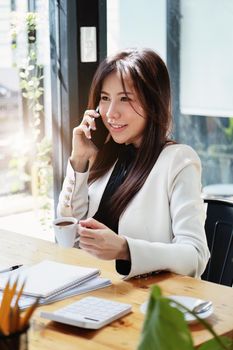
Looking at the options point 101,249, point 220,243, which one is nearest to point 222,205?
point 220,243

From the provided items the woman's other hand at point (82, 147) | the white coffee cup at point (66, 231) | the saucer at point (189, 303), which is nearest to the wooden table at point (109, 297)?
the saucer at point (189, 303)

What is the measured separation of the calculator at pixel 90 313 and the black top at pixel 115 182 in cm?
68

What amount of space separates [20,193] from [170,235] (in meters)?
1.48

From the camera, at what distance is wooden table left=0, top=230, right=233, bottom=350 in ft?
5.17

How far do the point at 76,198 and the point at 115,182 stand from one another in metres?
0.16

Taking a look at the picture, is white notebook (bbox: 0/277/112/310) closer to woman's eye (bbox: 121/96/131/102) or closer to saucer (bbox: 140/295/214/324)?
saucer (bbox: 140/295/214/324)

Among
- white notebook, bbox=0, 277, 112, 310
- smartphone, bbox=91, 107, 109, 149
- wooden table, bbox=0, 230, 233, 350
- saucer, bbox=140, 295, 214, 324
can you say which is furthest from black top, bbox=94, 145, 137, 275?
saucer, bbox=140, 295, 214, 324

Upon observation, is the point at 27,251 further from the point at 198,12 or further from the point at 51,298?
the point at 198,12

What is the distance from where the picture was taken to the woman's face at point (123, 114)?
8.17 ft

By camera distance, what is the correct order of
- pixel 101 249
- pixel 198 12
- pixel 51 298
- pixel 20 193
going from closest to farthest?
pixel 51 298 → pixel 101 249 → pixel 198 12 → pixel 20 193

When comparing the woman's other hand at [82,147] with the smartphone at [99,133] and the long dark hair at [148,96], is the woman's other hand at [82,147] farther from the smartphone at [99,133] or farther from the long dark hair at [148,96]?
the long dark hair at [148,96]

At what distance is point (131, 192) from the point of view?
7.84 ft

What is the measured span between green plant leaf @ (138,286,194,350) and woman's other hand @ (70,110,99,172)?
75.9 inches

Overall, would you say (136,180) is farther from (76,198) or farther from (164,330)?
(164,330)
